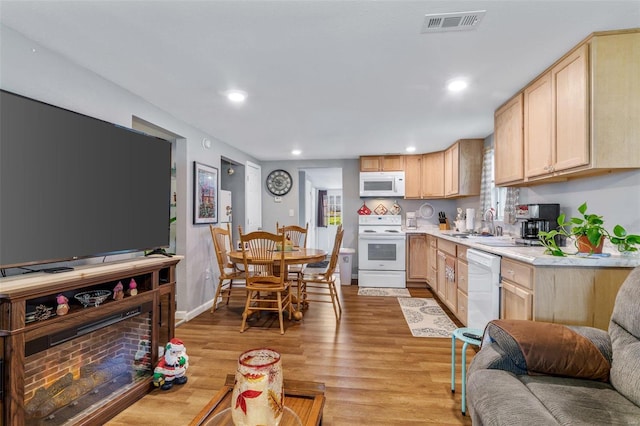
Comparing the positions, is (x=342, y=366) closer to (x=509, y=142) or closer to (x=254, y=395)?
(x=254, y=395)

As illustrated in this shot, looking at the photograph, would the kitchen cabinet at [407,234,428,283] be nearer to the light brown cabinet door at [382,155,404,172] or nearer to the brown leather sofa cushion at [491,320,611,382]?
the light brown cabinet door at [382,155,404,172]

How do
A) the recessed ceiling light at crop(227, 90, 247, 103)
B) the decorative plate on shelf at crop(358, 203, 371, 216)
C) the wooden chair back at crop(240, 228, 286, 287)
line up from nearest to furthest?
1. the recessed ceiling light at crop(227, 90, 247, 103)
2. the wooden chair back at crop(240, 228, 286, 287)
3. the decorative plate on shelf at crop(358, 203, 371, 216)

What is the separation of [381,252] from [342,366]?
8.78 ft

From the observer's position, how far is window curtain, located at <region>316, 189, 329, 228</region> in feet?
30.0

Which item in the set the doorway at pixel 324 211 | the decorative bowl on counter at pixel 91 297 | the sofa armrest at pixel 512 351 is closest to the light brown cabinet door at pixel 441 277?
the sofa armrest at pixel 512 351

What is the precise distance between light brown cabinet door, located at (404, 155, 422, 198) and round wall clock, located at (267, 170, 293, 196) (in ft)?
6.96

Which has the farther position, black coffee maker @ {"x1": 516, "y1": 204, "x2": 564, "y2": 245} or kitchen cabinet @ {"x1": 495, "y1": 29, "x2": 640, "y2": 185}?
black coffee maker @ {"x1": 516, "y1": 204, "x2": 564, "y2": 245}

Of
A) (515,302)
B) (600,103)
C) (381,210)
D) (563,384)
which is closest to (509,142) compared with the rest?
(600,103)

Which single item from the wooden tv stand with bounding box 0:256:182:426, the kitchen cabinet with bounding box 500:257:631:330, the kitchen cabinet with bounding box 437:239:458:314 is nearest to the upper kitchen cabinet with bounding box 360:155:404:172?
the kitchen cabinet with bounding box 437:239:458:314

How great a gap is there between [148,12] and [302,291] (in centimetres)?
314

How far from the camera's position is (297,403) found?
1.23 metres

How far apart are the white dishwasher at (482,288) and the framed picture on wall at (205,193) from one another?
2.92 meters

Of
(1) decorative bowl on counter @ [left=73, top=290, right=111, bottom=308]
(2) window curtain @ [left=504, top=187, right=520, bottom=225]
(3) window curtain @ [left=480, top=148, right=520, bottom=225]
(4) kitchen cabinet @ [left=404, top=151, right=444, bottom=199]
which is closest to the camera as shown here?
(1) decorative bowl on counter @ [left=73, top=290, right=111, bottom=308]

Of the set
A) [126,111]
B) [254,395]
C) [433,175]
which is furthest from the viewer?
[433,175]
